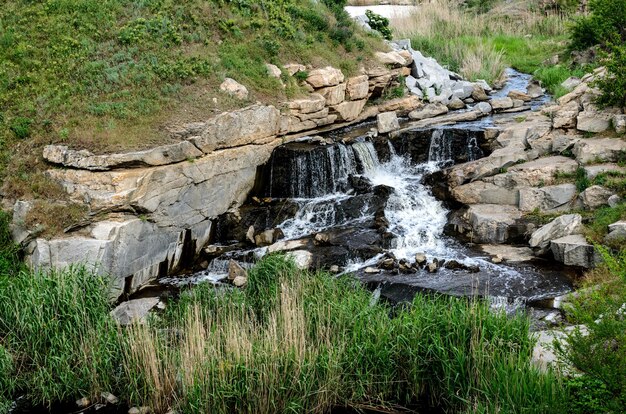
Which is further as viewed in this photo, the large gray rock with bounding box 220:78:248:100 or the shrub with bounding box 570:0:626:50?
the shrub with bounding box 570:0:626:50

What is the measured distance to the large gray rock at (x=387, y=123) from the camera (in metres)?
19.9

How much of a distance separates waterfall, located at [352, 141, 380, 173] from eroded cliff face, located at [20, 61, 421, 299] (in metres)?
2.21

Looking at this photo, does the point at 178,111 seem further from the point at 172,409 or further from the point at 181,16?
the point at 172,409

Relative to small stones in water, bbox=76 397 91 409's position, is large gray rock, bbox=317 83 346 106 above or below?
above

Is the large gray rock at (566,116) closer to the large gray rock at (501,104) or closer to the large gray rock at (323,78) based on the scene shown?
the large gray rock at (501,104)

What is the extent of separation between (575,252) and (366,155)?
6.93 m

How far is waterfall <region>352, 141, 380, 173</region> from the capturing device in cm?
1847

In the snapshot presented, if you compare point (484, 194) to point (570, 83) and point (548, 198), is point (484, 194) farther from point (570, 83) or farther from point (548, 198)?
point (570, 83)

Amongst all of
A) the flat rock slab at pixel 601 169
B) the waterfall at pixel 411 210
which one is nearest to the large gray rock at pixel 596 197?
the flat rock slab at pixel 601 169

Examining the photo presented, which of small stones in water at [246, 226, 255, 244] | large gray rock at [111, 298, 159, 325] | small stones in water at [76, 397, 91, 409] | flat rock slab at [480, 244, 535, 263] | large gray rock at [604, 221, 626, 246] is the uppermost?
small stones in water at [246, 226, 255, 244]

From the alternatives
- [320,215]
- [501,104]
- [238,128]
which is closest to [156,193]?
[238,128]

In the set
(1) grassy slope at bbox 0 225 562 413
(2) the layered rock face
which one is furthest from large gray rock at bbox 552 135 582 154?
(1) grassy slope at bbox 0 225 562 413

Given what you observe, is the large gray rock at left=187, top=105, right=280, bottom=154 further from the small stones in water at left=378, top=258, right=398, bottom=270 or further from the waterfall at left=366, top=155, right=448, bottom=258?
the small stones in water at left=378, top=258, right=398, bottom=270

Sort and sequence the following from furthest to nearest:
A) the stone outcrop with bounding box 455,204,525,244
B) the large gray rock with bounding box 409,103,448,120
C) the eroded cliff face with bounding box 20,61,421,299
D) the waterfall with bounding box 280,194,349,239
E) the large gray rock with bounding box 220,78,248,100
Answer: the large gray rock with bounding box 409,103,448,120 → the large gray rock with bounding box 220,78,248,100 → the waterfall with bounding box 280,194,349,239 → the stone outcrop with bounding box 455,204,525,244 → the eroded cliff face with bounding box 20,61,421,299
